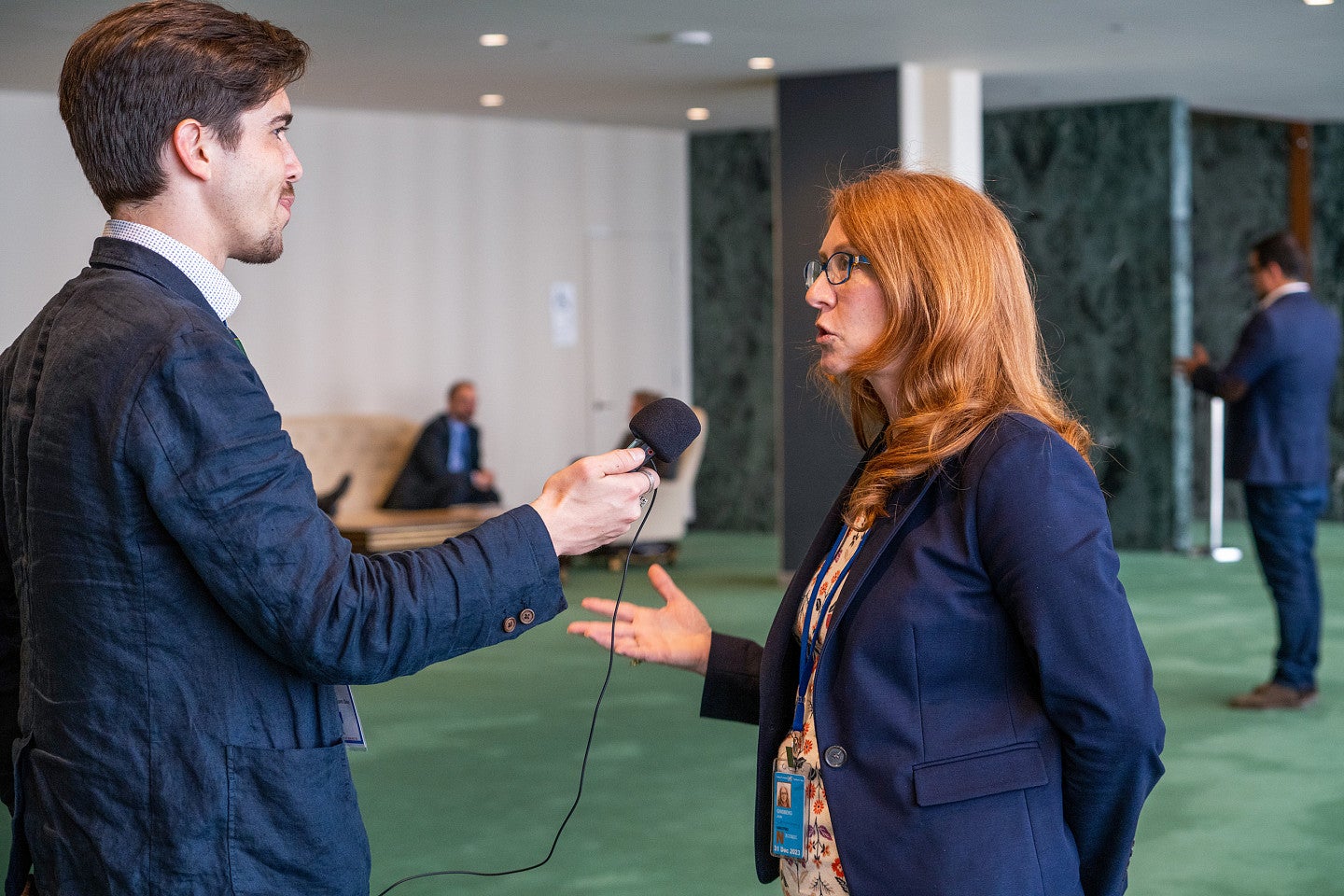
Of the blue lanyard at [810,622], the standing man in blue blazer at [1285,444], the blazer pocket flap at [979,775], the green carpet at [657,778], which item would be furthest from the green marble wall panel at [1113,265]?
the blazer pocket flap at [979,775]

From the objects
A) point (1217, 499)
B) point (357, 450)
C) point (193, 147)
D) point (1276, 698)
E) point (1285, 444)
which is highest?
point (193, 147)

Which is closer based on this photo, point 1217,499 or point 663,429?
point 663,429

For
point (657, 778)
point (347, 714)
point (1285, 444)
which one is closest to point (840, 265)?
point (347, 714)

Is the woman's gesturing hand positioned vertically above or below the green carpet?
above

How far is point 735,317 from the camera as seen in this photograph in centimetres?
1291

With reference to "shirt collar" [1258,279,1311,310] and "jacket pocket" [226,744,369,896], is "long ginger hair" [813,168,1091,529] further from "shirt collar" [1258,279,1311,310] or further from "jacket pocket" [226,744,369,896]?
"shirt collar" [1258,279,1311,310]

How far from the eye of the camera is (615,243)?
1265 centimetres

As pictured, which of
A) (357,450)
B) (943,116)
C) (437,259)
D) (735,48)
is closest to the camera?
(735,48)

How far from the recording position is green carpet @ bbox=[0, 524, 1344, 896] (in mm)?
4125

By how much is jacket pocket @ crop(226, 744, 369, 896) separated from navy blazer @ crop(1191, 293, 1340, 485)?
17.3 feet

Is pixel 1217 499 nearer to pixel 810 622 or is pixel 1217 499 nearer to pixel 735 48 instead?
pixel 735 48

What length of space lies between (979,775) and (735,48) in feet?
24.5

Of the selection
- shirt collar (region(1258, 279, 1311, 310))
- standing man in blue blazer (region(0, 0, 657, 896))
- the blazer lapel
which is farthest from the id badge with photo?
shirt collar (region(1258, 279, 1311, 310))

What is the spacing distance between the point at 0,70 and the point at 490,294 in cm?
415
